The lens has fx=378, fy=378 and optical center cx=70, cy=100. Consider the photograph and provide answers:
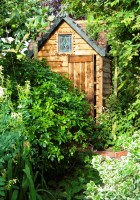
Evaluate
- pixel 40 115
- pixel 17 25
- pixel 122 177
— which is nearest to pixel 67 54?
pixel 40 115

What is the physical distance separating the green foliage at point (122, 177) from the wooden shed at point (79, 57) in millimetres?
6333

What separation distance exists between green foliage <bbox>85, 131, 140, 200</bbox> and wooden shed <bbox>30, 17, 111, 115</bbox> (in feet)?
20.8

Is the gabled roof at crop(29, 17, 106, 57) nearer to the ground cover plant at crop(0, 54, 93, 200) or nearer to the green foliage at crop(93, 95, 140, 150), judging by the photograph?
the green foliage at crop(93, 95, 140, 150)

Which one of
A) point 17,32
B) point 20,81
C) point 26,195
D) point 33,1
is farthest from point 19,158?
point 33,1

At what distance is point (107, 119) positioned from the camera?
901 cm

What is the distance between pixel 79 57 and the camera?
34.0 ft

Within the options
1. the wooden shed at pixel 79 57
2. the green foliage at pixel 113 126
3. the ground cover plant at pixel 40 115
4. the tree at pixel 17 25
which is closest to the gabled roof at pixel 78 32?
the wooden shed at pixel 79 57

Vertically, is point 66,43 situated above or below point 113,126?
above

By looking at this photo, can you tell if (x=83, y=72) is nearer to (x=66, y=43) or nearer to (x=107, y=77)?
(x=107, y=77)

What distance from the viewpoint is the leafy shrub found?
5531mm

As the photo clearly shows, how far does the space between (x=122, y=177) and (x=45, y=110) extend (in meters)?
2.47

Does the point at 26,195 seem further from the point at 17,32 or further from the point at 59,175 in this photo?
the point at 59,175

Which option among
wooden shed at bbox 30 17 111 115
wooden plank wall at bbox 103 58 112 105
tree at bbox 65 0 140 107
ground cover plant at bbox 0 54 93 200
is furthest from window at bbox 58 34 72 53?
ground cover plant at bbox 0 54 93 200

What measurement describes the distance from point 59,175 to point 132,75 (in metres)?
2.69
